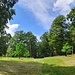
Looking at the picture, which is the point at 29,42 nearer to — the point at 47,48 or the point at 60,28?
the point at 47,48

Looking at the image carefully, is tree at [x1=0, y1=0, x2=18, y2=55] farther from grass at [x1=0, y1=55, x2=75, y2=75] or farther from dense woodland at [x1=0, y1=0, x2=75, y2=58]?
grass at [x1=0, y1=55, x2=75, y2=75]

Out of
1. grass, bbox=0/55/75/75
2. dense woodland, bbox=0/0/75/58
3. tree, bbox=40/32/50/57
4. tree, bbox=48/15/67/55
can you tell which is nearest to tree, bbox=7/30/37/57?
dense woodland, bbox=0/0/75/58

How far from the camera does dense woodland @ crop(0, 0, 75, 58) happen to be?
18.1 meters

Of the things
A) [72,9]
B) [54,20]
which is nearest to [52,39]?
[54,20]

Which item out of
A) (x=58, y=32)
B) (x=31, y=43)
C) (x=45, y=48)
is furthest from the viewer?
(x=31, y=43)

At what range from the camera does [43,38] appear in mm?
78375

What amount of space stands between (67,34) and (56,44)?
15.2ft

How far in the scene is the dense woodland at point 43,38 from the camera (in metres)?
18.1

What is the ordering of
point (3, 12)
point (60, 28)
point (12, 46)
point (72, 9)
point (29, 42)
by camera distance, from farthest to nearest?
point (29, 42), point (12, 46), point (60, 28), point (72, 9), point (3, 12)

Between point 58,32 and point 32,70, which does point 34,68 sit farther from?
point 58,32

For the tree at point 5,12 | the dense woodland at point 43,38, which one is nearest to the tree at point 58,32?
the dense woodland at point 43,38

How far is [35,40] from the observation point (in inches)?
3145

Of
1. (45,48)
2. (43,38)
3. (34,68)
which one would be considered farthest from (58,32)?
(34,68)

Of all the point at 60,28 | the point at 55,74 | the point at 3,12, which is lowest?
the point at 55,74
